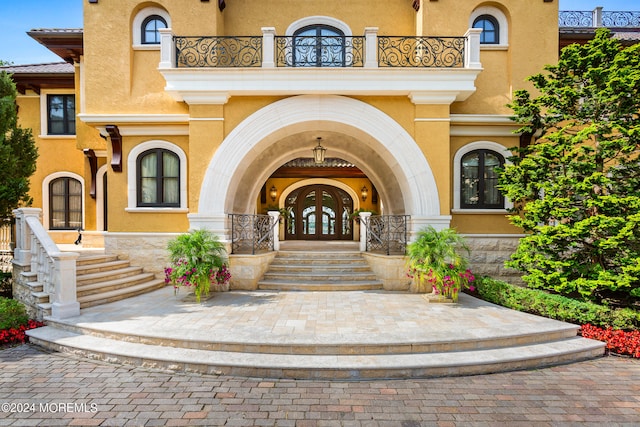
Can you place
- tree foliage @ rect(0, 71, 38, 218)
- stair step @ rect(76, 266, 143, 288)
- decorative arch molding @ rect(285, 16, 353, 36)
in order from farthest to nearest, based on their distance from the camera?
decorative arch molding @ rect(285, 16, 353, 36) < tree foliage @ rect(0, 71, 38, 218) < stair step @ rect(76, 266, 143, 288)

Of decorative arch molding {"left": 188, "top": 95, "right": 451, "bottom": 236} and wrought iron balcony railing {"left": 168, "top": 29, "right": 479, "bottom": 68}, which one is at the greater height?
wrought iron balcony railing {"left": 168, "top": 29, "right": 479, "bottom": 68}

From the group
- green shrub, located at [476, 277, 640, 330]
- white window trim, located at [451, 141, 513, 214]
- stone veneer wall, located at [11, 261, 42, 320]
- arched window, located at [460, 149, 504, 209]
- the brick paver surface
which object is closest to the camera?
the brick paver surface

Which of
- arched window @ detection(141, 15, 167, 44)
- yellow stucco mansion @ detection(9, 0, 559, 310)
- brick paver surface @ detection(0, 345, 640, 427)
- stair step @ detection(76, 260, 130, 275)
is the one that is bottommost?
brick paver surface @ detection(0, 345, 640, 427)

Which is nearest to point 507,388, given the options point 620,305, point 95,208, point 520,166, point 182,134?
point 620,305

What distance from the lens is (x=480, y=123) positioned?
9500 millimetres

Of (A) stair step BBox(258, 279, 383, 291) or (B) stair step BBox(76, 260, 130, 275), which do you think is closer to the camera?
(B) stair step BBox(76, 260, 130, 275)

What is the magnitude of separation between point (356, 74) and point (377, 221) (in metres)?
4.51

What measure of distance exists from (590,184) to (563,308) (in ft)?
8.94

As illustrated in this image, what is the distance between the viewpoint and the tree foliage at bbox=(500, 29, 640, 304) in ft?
21.9

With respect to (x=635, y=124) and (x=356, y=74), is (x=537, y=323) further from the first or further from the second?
(x=356, y=74)

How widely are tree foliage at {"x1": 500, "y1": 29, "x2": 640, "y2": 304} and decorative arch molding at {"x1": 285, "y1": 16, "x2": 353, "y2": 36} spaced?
6025 mm

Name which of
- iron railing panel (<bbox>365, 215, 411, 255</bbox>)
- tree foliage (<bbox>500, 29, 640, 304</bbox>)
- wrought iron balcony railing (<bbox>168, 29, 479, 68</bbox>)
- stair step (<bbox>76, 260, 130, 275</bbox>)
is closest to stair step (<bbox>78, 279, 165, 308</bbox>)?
stair step (<bbox>76, 260, 130, 275</bbox>)

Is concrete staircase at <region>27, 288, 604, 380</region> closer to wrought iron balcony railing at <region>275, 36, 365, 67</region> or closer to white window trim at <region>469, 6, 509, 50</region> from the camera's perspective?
wrought iron balcony railing at <region>275, 36, 365, 67</region>

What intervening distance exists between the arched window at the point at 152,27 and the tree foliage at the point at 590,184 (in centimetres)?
1090
